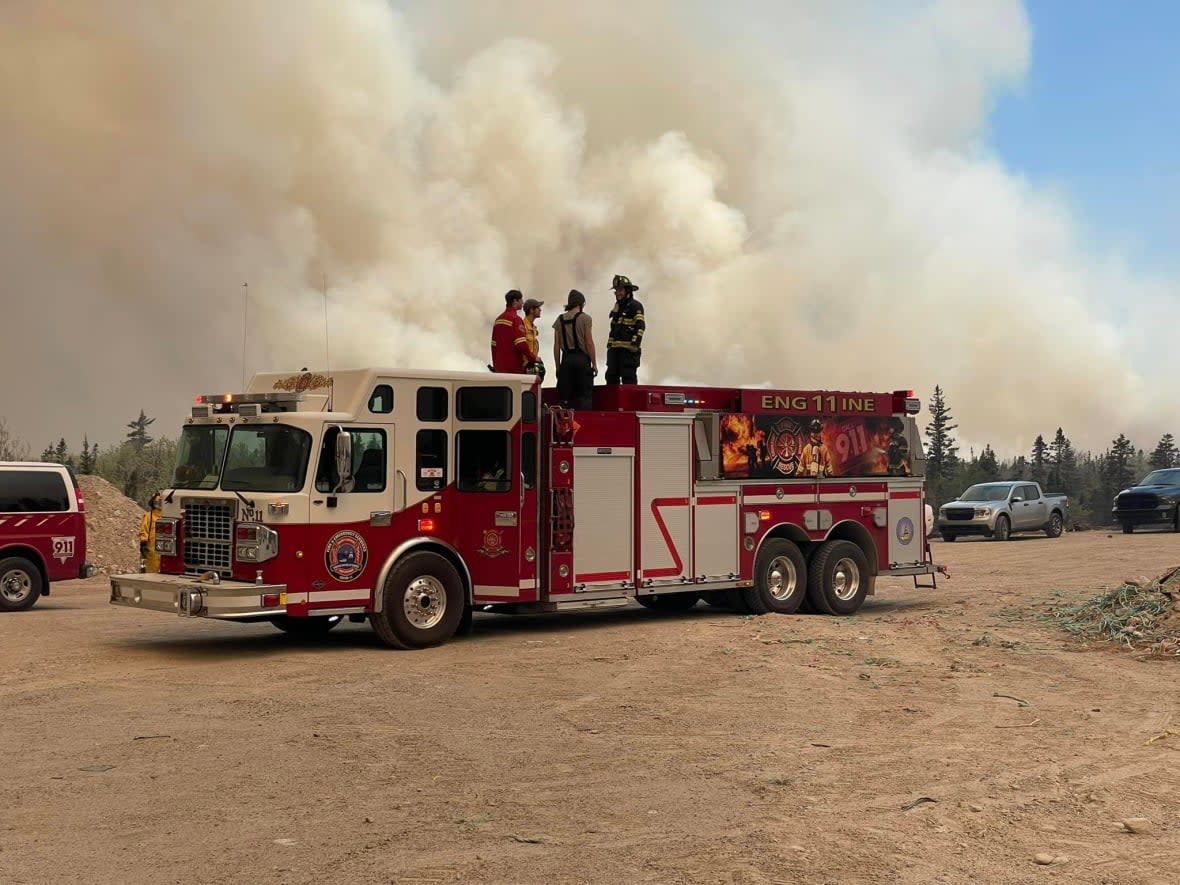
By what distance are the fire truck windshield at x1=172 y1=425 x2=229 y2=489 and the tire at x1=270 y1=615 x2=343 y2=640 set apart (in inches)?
88.6

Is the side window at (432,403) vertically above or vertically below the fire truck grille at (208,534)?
above

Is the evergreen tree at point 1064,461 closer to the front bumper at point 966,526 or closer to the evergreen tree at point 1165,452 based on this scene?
the evergreen tree at point 1165,452

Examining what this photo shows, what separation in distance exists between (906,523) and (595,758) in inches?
475

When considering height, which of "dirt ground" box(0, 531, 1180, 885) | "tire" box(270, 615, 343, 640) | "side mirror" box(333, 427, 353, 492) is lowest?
"dirt ground" box(0, 531, 1180, 885)

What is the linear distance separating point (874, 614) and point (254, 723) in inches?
443

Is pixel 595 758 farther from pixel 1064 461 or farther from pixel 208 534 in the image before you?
pixel 1064 461

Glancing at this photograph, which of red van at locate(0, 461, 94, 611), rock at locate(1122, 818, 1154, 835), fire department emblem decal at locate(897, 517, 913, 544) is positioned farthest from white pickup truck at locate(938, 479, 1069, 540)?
rock at locate(1122, 818, 1154, 835)

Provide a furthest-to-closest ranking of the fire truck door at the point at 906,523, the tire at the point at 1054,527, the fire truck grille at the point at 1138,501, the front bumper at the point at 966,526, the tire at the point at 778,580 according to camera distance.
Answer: the tire at the point at 1054,527 < the fire truck grille at the point at 1138,501 < the front bumper at the point at 966,526 < the fire truck door at the point at 906,523 < the tire at the point at 778,580

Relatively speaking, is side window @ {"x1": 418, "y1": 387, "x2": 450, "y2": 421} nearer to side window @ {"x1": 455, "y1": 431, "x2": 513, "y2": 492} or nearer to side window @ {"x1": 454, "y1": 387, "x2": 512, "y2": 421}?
side window @ {"x1": 454, "y1": 387, "x2": 512, "y2": 421}

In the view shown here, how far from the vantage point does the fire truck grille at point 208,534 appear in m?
14.7

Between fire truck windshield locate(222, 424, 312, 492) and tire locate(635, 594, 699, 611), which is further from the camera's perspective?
Answer: tire locate(635, 594, 699, 611)

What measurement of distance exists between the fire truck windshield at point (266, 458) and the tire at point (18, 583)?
7.92 m

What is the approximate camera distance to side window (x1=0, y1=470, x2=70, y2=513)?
20922mm

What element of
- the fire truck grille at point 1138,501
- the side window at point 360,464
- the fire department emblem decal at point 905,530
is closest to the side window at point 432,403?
the side window at point 360,464
